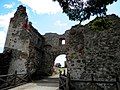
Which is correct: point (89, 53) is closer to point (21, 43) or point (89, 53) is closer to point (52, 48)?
point (21, 43)

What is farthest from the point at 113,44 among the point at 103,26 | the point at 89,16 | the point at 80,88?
the point at 80,88

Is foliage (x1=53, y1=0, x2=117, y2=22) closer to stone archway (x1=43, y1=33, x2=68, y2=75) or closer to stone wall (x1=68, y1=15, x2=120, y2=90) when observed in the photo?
stone wall (x1=68, y1=15, x2=120, y2=90)

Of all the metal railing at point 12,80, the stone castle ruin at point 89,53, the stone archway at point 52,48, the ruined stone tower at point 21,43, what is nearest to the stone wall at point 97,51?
the stone castle ruin at point 89,53

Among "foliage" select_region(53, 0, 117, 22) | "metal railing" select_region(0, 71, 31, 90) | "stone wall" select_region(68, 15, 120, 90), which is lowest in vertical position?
"metal railing" select_region(0, 71, 31, 90)

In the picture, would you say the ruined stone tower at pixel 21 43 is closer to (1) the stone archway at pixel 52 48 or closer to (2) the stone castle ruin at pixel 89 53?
(2) the stone castle ruin at pixel 89 53

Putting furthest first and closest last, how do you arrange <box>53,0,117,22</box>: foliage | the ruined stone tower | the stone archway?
the stone archway < the ruined stone tower < <box>53,0,117,22</box>: foliage

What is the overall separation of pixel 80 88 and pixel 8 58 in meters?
7.82

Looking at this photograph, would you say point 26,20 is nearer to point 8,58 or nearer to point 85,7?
point 8,58

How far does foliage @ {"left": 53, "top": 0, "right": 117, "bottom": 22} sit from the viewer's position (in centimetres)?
1027

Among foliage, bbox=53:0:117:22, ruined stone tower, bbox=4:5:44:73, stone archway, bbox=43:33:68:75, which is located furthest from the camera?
stone archway, bbox=43:33:68:75

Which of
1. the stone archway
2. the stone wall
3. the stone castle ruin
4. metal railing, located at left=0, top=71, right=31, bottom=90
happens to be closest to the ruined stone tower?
the stone castle ruin

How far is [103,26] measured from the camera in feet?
37.1

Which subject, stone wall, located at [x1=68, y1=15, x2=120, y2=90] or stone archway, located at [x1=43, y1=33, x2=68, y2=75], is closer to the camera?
stone wall, located at [x1=68, y1=15, x2=120, y2=90]

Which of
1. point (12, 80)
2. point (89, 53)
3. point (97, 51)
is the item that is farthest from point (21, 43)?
point (97, 51)
